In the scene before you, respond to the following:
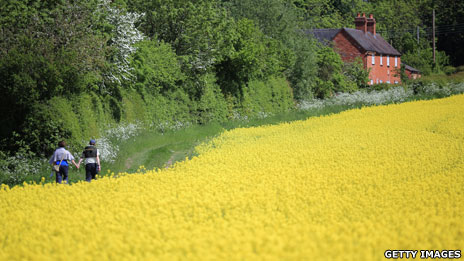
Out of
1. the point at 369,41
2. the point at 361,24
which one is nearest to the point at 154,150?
the point at 369,41

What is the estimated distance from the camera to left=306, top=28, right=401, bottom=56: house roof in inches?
2687

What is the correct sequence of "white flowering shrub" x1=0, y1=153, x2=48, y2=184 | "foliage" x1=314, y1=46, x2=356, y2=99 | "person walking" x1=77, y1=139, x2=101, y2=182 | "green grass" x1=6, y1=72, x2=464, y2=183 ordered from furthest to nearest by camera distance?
"foliage" x1=314, y1=46, x2=356, y2=99
"green grass" x1=6, y1=72, x2=464, y2=183
"white flowering shrub" x1=0, y1=153, x2=48, y2=184
"person walking" x1=77, y1=139, x2=101, y2=182

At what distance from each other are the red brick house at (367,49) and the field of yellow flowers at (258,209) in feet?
152

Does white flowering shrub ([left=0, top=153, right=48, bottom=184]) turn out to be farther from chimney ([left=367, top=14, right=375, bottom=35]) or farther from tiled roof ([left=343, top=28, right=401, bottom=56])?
chimney ([left=367, top=14, right=375, bottom=35])

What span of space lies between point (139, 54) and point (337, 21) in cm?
7680

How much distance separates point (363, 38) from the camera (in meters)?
71.0

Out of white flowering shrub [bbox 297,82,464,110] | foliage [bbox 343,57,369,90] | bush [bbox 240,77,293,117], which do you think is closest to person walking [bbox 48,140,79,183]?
bush [bbox 240,77,293,117]

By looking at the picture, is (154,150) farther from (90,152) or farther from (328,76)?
(328,76)

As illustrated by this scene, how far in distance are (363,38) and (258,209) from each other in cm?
6320

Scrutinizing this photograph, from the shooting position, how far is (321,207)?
36.6ft

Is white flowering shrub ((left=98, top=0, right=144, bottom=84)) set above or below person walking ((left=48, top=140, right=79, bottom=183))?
above

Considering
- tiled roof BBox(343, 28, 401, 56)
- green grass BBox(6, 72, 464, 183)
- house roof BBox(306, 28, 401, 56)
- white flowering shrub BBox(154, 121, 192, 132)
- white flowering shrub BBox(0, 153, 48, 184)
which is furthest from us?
house roof BBox(306, 28, 401, 56)

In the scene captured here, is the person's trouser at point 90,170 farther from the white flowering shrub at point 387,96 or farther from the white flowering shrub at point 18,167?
the white flowering shrub at point 387,96

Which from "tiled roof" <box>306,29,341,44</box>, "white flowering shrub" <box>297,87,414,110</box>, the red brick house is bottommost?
"white flowering shrub" <box>297,87,414,110</box>
